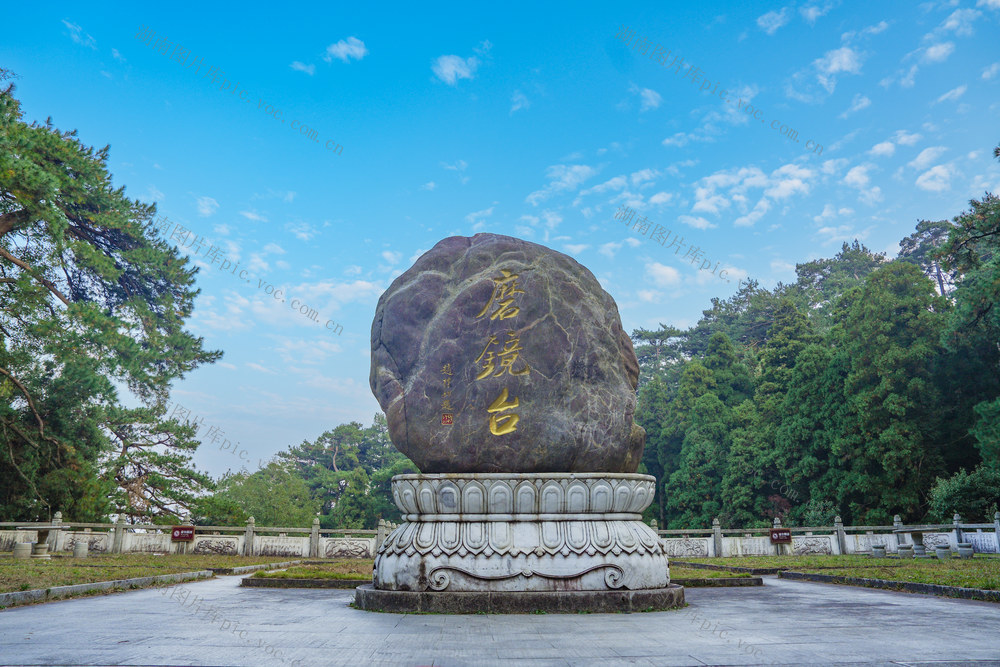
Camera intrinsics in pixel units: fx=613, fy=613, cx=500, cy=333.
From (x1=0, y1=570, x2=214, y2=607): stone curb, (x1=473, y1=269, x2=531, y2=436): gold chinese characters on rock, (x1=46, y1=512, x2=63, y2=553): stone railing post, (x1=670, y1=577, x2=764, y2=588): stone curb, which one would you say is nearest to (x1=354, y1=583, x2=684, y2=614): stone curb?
(x1=473, y1=269, x2=531, y2=436): gold chinese characters on rock

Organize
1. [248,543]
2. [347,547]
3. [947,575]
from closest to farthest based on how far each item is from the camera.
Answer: [947,575]
[248,543]
[347,547]

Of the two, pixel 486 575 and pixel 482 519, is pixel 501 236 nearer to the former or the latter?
pixel 482 519

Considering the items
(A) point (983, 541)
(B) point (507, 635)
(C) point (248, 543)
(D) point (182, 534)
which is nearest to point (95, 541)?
(D) point (182, 534)

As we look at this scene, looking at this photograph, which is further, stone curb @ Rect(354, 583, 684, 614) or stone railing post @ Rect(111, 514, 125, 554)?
stone railing post @ Rect(111, 514, 125, 554)

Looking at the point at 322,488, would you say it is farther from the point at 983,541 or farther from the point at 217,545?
the point at 983,541

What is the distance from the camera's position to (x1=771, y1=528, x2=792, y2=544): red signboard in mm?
16297

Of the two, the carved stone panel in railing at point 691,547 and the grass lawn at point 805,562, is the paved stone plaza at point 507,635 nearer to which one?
the grass lawn at point 805,562

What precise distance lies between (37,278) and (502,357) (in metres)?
13.0

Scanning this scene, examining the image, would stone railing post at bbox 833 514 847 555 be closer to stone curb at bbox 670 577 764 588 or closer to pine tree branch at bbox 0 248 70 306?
stone curb at bbox 670 577 764 588

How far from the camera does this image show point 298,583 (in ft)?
29.1

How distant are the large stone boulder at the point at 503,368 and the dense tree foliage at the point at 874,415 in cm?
1154

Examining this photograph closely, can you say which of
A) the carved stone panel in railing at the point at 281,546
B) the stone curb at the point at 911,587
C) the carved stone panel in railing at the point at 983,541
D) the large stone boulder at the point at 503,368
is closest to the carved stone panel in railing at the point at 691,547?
the carved stone panel in railing at the point at 983,541

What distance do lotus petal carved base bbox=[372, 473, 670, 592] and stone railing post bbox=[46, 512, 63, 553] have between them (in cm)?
1421

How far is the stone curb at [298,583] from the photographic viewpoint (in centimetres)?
884
